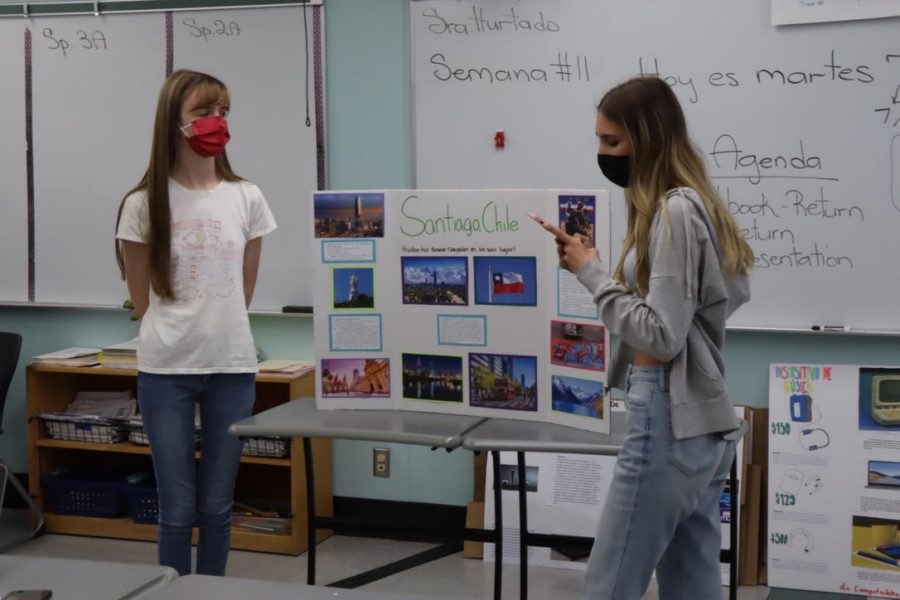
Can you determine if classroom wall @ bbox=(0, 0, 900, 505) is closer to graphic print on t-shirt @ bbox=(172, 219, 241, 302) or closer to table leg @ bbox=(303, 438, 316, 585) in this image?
table leg @ bbox=(303, 438, 316, 585)

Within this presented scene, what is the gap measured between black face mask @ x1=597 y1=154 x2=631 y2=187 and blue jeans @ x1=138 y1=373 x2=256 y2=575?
3.62 ft

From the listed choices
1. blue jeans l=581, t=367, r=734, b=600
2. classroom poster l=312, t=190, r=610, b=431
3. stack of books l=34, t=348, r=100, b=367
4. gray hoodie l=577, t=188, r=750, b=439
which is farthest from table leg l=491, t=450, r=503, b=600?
stack of books l=34, t=348, r=100, b=367

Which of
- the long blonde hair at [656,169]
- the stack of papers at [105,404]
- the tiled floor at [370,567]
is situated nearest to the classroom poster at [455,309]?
the long blonde hair at [656,169]

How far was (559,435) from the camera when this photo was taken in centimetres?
222

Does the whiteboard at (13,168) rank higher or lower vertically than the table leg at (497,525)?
higher

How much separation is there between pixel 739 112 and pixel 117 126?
2.38 meters

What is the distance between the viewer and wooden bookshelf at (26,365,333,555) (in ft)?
12.1

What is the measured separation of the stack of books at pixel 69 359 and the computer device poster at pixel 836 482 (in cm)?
255

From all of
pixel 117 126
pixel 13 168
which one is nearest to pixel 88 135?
pixel 117 126

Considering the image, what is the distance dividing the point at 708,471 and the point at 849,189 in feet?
6.10

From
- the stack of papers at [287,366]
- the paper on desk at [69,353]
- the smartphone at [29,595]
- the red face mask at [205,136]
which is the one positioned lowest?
the smartphone at [29,595]

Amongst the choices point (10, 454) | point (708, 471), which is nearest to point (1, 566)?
point (708, 471)

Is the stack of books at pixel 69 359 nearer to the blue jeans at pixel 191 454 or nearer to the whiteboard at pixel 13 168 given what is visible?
the whiteboard at pixel 13 168

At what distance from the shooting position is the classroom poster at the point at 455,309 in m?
2.29
